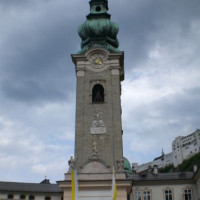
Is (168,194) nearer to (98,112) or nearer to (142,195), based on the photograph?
(142,195)

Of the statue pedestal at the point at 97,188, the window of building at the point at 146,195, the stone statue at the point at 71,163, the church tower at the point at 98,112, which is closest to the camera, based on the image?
the statue pedestal at the point at 97,188

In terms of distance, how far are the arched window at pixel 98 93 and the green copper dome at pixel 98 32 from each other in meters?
3.97

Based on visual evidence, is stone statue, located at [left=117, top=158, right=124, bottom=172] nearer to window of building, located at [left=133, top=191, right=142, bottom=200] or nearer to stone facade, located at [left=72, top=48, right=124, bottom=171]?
stone facade, located at [left=72, top=48, right=124, bottom=171]

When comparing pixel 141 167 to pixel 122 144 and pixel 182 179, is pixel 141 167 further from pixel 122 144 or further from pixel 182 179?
pixel 122 144

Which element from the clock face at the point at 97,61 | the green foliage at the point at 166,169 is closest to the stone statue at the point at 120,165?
the clock face at the point at 97,61

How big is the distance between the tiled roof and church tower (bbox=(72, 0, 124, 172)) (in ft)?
48.4

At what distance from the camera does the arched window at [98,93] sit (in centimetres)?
2978

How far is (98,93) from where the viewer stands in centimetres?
3022

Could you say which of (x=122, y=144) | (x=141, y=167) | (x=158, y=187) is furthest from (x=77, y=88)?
(x=141, y=167)

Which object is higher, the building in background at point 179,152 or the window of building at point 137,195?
the building in background at point 179,152

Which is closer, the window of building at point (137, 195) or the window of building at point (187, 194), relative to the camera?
the window of building at point (187, 194)

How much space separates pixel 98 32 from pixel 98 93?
653 centimetres

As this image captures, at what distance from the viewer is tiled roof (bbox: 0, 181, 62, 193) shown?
129 feet

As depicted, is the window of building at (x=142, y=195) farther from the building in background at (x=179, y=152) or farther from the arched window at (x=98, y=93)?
the building in background at (x=179, y=152)
